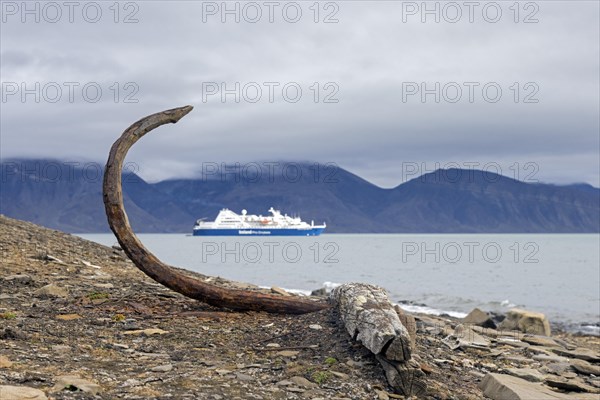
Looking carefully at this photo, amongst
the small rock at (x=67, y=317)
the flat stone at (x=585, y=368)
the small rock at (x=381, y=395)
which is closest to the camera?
the small rock at (x=381, y=395)

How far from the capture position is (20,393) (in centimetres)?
534

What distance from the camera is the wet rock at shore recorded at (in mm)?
16688

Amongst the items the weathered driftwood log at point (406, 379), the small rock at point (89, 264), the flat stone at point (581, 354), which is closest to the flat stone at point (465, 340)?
the flat stone at point (581, 354)

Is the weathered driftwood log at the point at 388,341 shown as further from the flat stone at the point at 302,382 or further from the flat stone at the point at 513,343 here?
the flat stone at the point at 513,343

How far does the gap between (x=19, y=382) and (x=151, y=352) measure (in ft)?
6.52

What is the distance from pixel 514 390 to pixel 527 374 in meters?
1.60

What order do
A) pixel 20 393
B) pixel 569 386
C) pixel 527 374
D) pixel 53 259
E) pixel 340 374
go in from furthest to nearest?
1. pixel 53 259
2. pixel 527 374
3. pixel 569 386
4. pixel 340 374
5. pixel 20 393

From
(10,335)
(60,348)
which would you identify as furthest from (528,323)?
(10,335)

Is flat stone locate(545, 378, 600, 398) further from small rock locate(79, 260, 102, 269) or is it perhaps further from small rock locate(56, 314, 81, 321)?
small rock locate(79, 260, 102, 269)

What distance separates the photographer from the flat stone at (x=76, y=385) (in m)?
5.74

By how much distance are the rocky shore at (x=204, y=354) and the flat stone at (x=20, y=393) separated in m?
0.02

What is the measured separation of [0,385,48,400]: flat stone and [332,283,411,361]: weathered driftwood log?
3229 mm

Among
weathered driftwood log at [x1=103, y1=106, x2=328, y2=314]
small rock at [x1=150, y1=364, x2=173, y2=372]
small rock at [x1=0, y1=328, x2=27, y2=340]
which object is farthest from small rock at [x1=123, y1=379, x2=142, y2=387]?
weathered driftwood log at [x1=103, y1=106, x2=328, y2=314]

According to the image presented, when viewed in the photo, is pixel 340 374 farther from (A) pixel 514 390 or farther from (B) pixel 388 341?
(A) pixel 514 390
